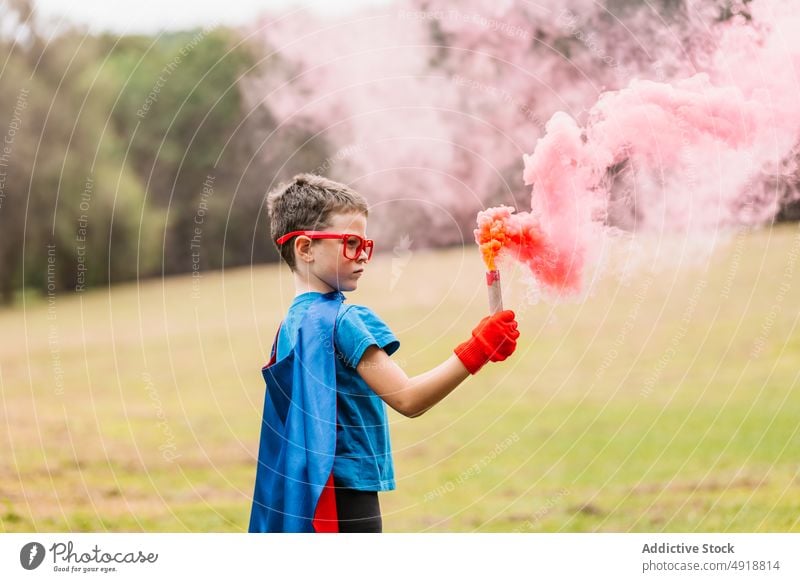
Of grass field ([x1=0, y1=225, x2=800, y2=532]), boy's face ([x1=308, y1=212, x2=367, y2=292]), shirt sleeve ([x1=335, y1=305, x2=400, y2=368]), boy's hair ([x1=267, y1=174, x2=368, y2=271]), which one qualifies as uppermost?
boy's hair ([x1=267, y1=174, x2=368, y2=271])

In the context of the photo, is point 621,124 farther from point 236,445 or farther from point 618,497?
point 236,445

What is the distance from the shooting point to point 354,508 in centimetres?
354

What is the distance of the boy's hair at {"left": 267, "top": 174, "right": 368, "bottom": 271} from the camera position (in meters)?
3.68

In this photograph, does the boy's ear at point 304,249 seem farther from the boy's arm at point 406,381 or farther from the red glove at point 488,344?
the red glove at point 488,344

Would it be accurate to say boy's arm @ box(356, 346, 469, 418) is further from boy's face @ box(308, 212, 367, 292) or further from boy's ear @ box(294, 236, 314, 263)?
boy's ear @ box(294, 236, 314, 263)

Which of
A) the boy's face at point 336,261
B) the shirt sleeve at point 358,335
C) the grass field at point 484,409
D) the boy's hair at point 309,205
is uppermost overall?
the boy's hair at point 309,205

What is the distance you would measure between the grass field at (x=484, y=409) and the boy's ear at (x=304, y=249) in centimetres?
121

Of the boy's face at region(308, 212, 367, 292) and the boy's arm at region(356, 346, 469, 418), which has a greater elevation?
the boy's face at region(308, 212, 367, 292)

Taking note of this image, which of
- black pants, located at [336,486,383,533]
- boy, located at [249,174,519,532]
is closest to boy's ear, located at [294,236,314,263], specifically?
boy, located at [249,174,519,532]

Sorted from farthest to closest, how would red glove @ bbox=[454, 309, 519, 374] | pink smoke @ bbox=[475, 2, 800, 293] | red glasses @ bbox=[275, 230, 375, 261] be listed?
pink smoke @ bbox=[475, 2, 800, 293] → red glasses @ bbox=[275, 230, 375, 261] → red glove @ bbox=[454, 309, 519, 374]

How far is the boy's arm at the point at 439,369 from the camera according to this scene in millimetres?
3402

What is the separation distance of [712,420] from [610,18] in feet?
12.8

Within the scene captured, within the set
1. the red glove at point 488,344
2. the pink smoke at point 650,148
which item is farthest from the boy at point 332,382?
the pink smoke at point 650,148

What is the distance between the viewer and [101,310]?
1856cm
